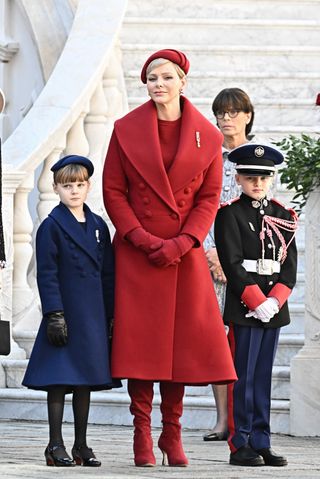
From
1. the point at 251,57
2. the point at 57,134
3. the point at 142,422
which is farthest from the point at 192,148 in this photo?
the point at 251,57

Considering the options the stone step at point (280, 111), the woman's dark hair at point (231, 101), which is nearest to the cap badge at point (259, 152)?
the woman's dark hair at point (231, 101)

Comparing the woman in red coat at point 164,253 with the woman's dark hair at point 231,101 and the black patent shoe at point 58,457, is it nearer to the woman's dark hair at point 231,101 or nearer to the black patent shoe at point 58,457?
the black patent shoe at point 58,457

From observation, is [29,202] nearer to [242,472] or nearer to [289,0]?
[289,0]

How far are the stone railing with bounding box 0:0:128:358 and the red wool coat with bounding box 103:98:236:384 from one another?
246 centimetres

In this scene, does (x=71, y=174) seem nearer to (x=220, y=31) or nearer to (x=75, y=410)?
(x=75, y=410)

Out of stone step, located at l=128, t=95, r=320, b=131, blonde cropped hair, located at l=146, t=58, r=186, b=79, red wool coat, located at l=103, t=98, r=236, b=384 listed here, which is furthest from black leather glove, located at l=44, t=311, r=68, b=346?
stone step, located at l=128, t=95, r=320, b=131

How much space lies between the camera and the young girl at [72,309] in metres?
6.53

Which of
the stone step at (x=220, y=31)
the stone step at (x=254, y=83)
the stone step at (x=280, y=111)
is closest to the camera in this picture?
the stone step at (x=280, y=111)

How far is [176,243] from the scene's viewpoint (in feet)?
21.3

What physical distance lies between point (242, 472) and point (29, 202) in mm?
4546

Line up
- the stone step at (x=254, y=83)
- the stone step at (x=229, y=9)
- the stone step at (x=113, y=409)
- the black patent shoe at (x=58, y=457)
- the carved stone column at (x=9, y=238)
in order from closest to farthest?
the black patent shoe at (x=58, y=457) → the stone step at (x=113, y=409) → the carved stone column at (x=9, y=238) → the stone step at (x=254, y=83) → the stone step at (x=229, y=9)

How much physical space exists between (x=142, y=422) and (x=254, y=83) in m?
4.88

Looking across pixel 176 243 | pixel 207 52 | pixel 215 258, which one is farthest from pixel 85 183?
pixel 207 52

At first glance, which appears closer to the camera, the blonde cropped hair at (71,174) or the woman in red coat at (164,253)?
the woman in red coat at (164,253)
